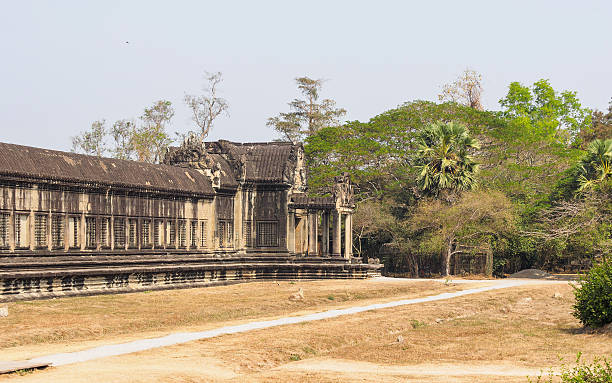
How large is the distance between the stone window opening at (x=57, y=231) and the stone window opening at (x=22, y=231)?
1.35 meters

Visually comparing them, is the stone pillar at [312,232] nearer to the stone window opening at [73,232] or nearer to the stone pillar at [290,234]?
the stone pillar at [290,234]

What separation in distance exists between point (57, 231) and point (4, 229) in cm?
275

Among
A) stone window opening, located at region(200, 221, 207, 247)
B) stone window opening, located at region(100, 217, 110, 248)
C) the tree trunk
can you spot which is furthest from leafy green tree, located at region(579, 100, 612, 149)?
stone window opening, located at region(100, 217, 110, 248)

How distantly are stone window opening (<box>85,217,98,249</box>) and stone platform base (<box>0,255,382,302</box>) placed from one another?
63 centimetres

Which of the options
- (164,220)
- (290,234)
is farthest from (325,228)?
(164,220)

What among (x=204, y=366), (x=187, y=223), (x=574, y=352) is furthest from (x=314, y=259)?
(x=204, y=366)

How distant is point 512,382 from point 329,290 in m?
21.7

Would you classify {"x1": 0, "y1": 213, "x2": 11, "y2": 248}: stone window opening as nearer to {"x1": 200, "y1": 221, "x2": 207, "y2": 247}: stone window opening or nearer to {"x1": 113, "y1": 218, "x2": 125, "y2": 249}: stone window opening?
{"x1": 113, "y1": 218, "x2": 125, "y2": 249}: stone window opening

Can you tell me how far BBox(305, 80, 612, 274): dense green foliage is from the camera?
2090 inches

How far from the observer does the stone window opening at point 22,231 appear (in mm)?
32375

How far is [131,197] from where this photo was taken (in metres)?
38.9

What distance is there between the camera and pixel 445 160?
182ft

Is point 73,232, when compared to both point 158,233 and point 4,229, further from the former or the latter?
point 158,233

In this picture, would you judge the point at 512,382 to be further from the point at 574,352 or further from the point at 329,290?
the point at 329,290
